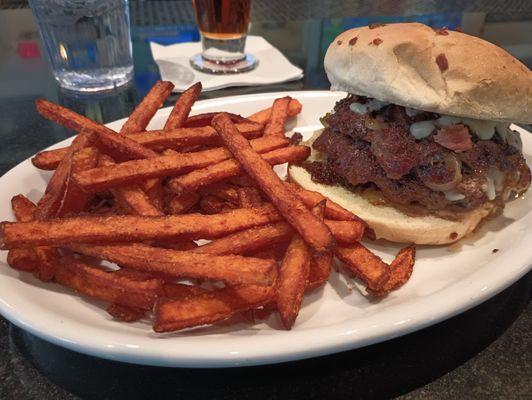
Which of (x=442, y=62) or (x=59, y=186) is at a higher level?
(x=442, y=62)

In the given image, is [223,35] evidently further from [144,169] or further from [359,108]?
[144,169]

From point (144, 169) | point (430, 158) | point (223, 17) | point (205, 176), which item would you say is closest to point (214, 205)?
point (205, 176)

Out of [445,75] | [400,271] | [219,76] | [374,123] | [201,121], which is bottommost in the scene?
[219,76]

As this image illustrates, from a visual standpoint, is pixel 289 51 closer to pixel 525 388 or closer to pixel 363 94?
pixel 363 94

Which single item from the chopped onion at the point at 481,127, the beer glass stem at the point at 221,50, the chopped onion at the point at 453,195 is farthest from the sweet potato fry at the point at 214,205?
the beer glass stem at the point at 221,50

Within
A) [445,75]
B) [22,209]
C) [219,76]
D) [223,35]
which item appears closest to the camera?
[22,209]

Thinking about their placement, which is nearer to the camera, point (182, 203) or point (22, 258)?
point (22, 258)

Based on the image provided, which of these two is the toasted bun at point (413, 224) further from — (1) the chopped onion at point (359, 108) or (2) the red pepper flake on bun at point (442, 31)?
(2) the red pepper flake on bun at point (442, 31)

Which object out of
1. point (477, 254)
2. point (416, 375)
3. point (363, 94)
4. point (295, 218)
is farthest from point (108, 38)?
point (416, 375)
